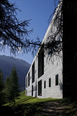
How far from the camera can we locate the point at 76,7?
819cm

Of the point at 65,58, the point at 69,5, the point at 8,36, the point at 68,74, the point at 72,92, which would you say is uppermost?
the point at 69,5

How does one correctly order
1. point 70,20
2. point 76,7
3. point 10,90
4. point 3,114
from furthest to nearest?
1. point 10,90
2. point 70,20
3. point 76,7
4. point 3,114

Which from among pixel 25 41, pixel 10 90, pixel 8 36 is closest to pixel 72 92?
pixel 25 41

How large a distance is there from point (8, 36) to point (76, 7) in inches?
174

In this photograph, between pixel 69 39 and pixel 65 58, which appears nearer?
pixel 69 39

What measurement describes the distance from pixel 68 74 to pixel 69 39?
530 cm

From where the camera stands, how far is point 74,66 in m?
14.4

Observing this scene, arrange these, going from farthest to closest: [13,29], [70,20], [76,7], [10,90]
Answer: [10,90]
[13,29]
[70,20]
[76,7]

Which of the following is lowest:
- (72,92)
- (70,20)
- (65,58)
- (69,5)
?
(72,92)

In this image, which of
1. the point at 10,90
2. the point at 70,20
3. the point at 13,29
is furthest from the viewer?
the point at 10,90

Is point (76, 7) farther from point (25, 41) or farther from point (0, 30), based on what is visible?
point (0, 30)

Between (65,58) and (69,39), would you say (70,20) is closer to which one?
(69,39)

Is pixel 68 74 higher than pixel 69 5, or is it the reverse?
pixel 69 5

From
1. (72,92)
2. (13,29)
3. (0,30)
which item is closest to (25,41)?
(13,29)
